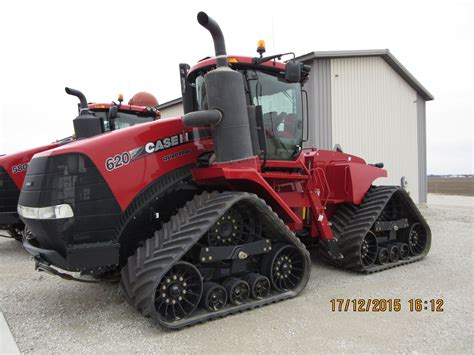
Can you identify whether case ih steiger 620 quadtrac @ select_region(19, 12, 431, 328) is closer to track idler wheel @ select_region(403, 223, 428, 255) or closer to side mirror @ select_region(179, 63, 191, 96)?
side mirror @ select_region(179, 63, 191, 96)

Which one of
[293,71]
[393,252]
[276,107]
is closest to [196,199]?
[276,107]

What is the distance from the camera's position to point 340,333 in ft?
11.8

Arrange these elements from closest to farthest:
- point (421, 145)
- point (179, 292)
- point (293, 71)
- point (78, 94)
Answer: point (179, 292), point (293, 71), point (78, 94), point (421, 145)

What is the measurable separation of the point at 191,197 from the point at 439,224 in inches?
343

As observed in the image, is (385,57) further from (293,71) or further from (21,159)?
(21,159)

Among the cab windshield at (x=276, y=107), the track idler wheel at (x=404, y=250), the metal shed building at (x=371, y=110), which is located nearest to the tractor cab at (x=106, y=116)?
the cab windshield at (x=276, y=107)

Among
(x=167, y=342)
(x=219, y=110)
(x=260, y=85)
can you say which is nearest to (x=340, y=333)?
(x=167, y=342)

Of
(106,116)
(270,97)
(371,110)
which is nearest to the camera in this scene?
(270,97)

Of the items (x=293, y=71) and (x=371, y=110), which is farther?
(x=371, y=110)

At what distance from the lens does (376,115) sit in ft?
42.8

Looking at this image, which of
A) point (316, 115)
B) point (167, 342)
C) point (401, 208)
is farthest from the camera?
point (316, 115)

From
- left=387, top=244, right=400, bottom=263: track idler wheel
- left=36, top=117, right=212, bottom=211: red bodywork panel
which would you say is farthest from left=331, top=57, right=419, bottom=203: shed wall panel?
left=36, top=117, right=212, bottom=211: red bodywork panel

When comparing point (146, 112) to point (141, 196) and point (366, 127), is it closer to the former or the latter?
point (141, 196)

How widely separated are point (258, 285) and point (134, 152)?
199 centimetres
